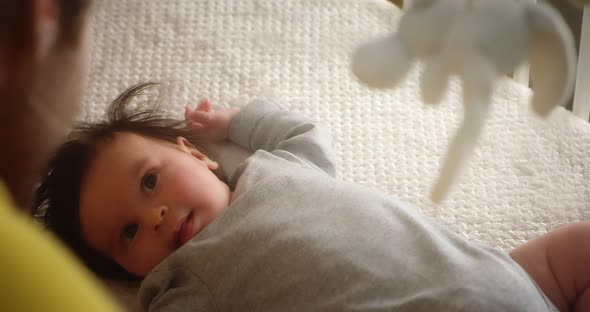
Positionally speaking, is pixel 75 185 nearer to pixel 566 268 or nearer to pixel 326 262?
pixel 326 262

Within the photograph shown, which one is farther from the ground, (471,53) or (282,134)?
(471,53)

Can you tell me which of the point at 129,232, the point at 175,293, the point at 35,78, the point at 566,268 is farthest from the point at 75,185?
the point at 566,268

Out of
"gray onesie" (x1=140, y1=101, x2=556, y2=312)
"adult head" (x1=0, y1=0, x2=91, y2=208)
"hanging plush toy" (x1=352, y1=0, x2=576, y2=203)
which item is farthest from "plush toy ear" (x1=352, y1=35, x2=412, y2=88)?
"gray onesie" (x1=140, y1=101, x2=556, y2=312)

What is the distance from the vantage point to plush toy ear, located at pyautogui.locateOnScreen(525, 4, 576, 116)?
0.35 metres

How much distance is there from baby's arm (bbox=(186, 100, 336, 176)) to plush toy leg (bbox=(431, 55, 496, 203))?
61 cm

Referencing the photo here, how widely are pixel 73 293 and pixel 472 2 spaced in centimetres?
28

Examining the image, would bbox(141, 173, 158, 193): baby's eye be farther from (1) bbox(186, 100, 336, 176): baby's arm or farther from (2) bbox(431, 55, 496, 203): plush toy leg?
(2) bbox(431, 55, 496, 203): plush toy leg

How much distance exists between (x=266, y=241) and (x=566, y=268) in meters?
0.34

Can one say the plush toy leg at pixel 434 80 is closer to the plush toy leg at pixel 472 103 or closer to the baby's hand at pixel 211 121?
the plush toy leg at pixel 472 103

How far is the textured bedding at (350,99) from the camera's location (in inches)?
39.3

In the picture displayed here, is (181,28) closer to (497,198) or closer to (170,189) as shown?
(170,189)

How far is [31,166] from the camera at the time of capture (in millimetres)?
500

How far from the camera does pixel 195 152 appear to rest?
96 centimetres

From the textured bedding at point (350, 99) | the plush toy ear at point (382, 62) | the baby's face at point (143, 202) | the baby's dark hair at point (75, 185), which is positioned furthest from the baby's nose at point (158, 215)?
the plush toy ear at point (382, 62)
